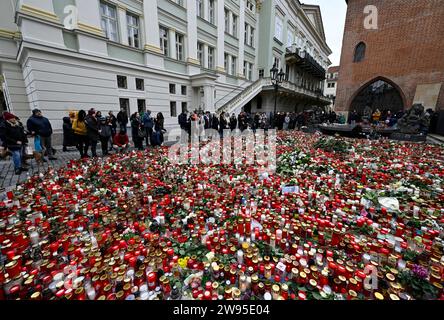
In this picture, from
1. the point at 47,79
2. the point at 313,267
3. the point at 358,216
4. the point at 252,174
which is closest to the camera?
the point at 313,267

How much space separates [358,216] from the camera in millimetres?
3201

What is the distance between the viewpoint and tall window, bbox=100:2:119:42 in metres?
11.4

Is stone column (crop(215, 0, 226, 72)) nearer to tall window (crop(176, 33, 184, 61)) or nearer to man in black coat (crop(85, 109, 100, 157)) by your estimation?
tall window (crop(176, 33, 184, 61))

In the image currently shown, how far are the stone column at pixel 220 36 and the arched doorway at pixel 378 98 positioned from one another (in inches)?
590

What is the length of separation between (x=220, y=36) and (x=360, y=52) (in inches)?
581

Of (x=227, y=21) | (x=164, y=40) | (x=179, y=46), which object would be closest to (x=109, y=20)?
(x=164, y=40)

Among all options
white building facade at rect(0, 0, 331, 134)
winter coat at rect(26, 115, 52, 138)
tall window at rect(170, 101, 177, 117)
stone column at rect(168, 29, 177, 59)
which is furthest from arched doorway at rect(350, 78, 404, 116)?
winter coat at rect(26, 115, 52, 138)

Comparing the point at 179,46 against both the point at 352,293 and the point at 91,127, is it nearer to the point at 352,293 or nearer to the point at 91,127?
the point at 91,127

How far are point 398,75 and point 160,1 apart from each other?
2189 cm

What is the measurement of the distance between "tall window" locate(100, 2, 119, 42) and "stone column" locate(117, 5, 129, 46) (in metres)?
0.31

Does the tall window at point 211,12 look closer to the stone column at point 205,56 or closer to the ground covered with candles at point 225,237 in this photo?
the stone column at point 205,56

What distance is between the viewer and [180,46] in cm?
1644

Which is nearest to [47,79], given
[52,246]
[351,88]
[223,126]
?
[223,126]
